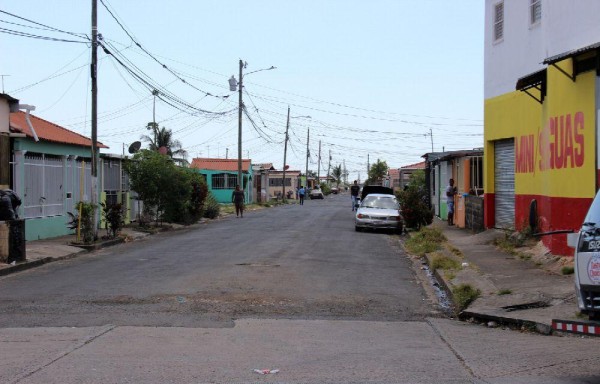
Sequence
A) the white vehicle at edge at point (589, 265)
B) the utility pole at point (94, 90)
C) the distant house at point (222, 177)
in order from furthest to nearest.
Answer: the distant house at point (222, 177) → the utility pole at point (94, 90) → the white vehicle at edge at point (589, 265)

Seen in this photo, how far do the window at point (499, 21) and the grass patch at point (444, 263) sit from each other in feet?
28.2

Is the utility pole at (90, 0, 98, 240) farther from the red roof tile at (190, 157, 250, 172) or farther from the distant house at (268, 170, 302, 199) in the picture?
the distant house at (268, 170, 302, 199)

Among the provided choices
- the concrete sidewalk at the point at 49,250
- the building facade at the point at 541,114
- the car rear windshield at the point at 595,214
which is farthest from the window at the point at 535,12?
the concrete sidewalk at the point at 49,250

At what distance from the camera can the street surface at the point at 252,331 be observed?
22.4 ft

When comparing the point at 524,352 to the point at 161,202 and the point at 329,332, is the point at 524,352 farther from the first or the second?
the point at 161,202

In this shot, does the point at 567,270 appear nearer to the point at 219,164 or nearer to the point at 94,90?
the point at 94,90

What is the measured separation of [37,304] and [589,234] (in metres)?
8.21

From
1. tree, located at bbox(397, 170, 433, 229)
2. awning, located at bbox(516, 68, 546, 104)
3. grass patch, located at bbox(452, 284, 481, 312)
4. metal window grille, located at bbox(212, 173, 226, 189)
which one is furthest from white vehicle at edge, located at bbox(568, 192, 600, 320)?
metal window grille, located at bbox(212, 173, 226, 189)

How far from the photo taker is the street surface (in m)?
6.83

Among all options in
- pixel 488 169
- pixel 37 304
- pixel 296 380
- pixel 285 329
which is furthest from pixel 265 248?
pixel 296 380

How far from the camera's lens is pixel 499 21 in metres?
21.2

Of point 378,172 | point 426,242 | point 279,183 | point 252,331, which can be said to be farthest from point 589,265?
point 378,172

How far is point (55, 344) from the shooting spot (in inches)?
312

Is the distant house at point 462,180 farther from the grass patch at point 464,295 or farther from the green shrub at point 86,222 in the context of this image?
the green shrub at point 86,222
